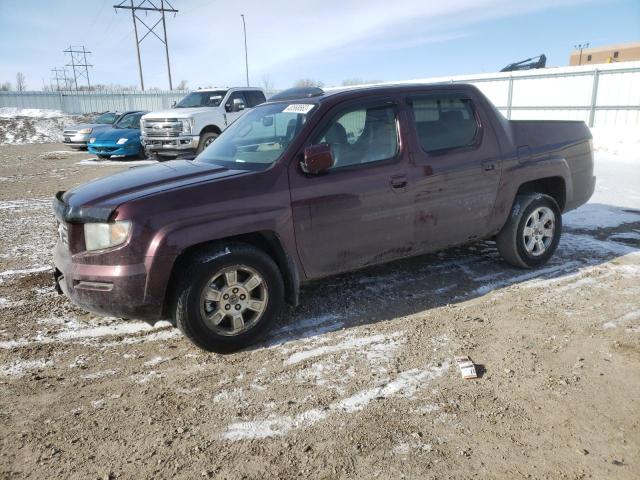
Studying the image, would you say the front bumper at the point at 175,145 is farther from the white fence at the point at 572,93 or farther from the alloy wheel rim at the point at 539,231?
the alloy wheel rim at the point at 539,231

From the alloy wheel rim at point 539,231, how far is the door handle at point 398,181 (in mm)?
1623

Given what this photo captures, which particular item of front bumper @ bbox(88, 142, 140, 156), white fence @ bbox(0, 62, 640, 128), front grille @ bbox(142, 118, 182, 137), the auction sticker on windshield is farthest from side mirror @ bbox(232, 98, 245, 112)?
the auction sticker on windshield

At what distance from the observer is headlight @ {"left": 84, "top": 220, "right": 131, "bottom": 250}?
3211 millimetres

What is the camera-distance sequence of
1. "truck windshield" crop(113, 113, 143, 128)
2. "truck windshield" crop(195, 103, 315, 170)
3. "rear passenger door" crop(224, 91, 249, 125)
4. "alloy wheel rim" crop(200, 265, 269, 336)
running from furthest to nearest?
"truck windshield" crop(113, 113, 143, 128) → "rear passenger door" crop(224, 91, 249, 125) → "truck windshield" crop(195, 103, 315, 170) → "alloy wheel rim" crop(200, 265, 269, 336)

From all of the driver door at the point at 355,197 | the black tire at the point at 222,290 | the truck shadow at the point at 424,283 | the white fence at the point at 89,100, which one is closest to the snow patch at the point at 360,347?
the truck shadow at the point at 424,283

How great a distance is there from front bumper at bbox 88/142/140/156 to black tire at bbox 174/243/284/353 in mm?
14505

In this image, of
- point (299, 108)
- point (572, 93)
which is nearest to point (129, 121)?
point (299, 108)

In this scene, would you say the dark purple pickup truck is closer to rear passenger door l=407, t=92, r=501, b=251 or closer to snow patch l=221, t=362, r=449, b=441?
rear passenger door l=407, t=92, r=501, b=251

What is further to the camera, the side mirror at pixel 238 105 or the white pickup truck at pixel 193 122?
the side mirror at pixel 238 105

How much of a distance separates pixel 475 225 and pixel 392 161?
115 cm

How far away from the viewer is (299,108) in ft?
13.5

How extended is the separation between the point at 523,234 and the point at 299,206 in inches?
101

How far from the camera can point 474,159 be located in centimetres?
455

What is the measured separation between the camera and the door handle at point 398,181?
13.3 feet
